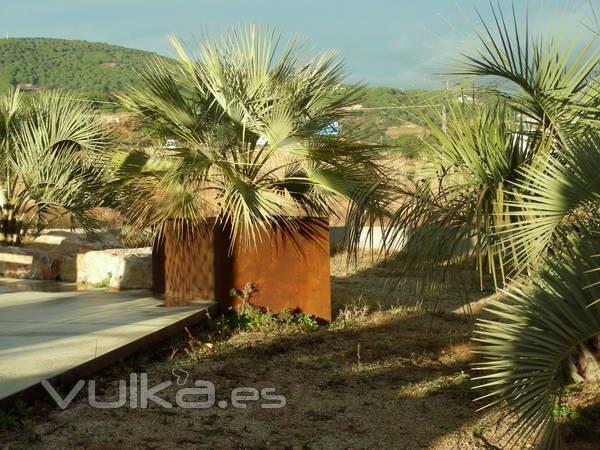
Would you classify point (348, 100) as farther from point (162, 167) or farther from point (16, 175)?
point (16, 175)

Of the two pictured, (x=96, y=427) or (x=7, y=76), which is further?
(x=7, y=76)

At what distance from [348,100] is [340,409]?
12.4ft

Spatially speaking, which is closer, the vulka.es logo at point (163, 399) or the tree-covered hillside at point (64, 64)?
the vulka.es logo at point (163, 399)

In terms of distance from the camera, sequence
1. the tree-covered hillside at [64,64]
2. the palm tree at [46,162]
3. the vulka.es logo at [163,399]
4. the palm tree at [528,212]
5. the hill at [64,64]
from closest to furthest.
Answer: the palm tree at [528,212] → the vulka.es logo at [163,399] → the palm tree at [46,162] → the hill at [64,64] → the tree-covered hillside at [64,64]

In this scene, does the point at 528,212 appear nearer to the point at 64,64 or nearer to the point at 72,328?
the point at 72,328

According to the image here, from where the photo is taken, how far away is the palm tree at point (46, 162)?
37.1 ft

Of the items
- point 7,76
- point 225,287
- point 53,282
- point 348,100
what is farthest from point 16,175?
point 7,76

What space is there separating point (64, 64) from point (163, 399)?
75.7 m

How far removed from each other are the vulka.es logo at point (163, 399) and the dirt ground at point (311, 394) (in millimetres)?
54

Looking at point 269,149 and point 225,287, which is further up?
point 269,149

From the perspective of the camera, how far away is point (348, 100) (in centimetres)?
855

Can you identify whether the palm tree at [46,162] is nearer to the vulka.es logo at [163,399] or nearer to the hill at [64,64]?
the vulka.es logo at [163,399]

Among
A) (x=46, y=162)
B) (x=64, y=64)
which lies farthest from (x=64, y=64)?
(x=46, y=162)

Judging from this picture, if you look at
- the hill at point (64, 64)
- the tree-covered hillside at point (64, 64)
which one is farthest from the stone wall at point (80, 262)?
the tree-covered hillside at point (64, 64)
